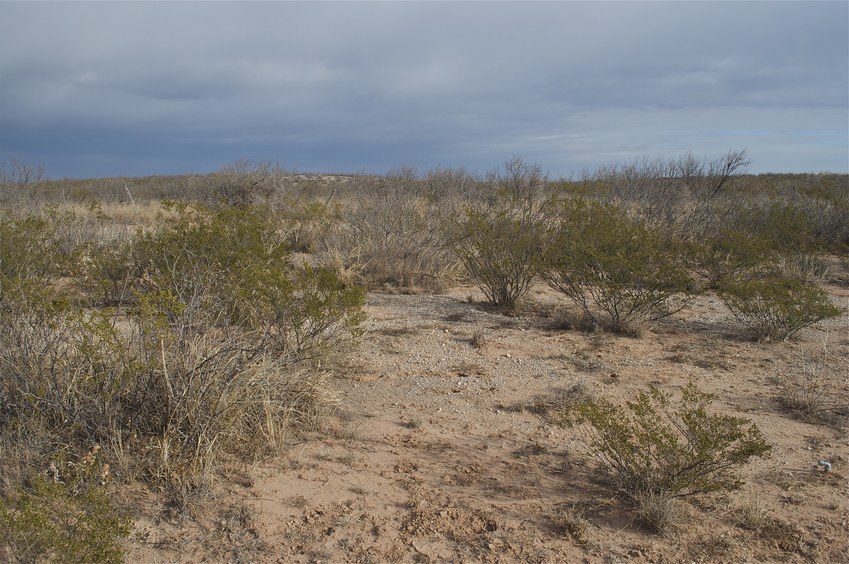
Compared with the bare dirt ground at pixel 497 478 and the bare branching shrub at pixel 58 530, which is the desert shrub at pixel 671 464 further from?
the bare branching shrub at pixel 58 530

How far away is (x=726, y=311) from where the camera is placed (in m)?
9.26

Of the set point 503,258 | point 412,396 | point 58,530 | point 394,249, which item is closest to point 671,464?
point 412,396

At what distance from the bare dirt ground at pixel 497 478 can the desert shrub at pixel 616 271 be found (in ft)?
2.83

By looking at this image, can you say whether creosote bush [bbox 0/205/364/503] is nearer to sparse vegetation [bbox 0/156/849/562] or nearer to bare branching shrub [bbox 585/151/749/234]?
sparse vegetation [bbox 0/156/849/562]

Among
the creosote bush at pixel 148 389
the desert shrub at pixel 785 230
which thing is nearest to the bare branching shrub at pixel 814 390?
the creosote bush at pixel 148 389

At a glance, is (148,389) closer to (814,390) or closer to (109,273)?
(109,273)

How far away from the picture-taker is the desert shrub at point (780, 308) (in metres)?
7.41

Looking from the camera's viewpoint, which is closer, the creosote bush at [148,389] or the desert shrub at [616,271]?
the creosote bush at [148,389]

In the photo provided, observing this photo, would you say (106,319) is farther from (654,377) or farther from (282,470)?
(654,377)

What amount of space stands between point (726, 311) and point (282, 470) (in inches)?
291

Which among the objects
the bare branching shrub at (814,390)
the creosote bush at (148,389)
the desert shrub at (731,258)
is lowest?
the bare branching shrub at (814,390)

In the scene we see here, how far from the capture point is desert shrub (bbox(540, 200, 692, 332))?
25.6 feet

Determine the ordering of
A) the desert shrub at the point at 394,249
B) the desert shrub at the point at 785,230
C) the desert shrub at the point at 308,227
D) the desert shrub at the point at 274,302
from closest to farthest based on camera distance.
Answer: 1. the desert shrub at the point at 274,302
2. the desert shrub at the point at 394,249
3. the desert shrub at the point at 785,230
4. the desert shrub at the point at 308,227

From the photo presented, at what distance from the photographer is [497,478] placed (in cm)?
430
